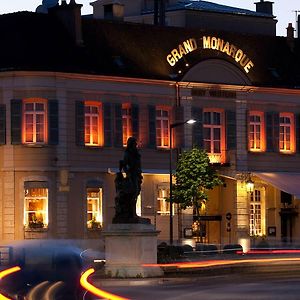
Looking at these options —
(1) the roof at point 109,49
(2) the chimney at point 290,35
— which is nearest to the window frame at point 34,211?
(1) the roof at point 109,49

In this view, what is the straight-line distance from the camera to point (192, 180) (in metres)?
87.8

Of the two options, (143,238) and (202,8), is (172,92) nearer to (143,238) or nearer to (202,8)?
(202,8)

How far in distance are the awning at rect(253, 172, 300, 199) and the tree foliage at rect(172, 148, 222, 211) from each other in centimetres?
535

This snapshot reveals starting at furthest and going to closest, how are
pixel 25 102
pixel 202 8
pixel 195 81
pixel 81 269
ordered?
pixel 202 8, pixel 195 81, pixel 25 102, pixel 81 269

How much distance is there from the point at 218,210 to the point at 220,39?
9325 mm

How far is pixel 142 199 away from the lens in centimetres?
8806

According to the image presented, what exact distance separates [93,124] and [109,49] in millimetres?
4647

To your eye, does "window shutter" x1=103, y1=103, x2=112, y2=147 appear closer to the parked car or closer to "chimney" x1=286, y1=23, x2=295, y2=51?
"chimney" x1=286, y1=23, x2=295, y2=51

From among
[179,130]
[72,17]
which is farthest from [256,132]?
[72,17]

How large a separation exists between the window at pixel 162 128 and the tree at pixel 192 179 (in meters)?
2.13

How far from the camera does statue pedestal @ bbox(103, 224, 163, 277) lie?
62.5m

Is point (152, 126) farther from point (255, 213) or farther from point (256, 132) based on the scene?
point (255, 213)

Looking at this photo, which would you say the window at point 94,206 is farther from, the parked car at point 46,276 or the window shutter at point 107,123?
the parked car at point 46,276

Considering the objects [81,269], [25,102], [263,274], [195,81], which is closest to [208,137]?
[195,81]
